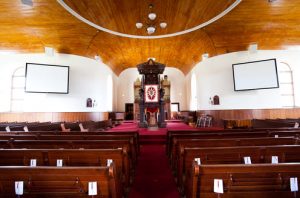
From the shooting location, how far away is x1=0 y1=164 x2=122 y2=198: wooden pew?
1156 millimetres

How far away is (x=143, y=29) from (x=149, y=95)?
2.84 m

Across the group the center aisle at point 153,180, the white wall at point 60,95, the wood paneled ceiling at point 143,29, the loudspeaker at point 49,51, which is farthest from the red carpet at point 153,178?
the loudspeaker at point 49,51

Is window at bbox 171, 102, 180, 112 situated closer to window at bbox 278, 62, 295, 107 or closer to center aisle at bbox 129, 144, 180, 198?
window at bbox 278, 62, 295, 107

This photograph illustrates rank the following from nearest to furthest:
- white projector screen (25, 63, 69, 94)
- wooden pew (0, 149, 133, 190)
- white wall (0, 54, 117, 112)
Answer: wooden pew (0, 149, 133, 190) → white projector screen (25, 63, 69, 94) → white wall (0, 54, 117, 112)

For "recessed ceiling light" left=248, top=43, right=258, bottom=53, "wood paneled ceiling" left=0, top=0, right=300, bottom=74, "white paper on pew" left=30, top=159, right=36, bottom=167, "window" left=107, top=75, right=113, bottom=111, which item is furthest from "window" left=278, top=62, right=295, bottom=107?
"white paper on pew" left=30, top=159, right=36, bottom=167

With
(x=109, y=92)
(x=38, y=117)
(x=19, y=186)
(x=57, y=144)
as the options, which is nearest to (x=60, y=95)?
(x=38, y=117)

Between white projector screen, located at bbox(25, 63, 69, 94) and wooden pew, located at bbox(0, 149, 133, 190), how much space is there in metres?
7.27

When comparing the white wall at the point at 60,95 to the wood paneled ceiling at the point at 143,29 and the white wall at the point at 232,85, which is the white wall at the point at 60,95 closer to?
the wood paneled ceiling at the point at 143,29

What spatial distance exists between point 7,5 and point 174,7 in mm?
5020

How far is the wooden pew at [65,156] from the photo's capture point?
1809 millimetres

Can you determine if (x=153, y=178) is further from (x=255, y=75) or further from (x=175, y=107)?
(x=175, y=107)

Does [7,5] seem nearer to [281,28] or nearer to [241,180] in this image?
[241,180]

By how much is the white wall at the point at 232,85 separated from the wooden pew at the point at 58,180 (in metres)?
8.67

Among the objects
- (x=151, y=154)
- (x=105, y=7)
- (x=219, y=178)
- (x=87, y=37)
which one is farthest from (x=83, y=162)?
(x=87, y=37)
